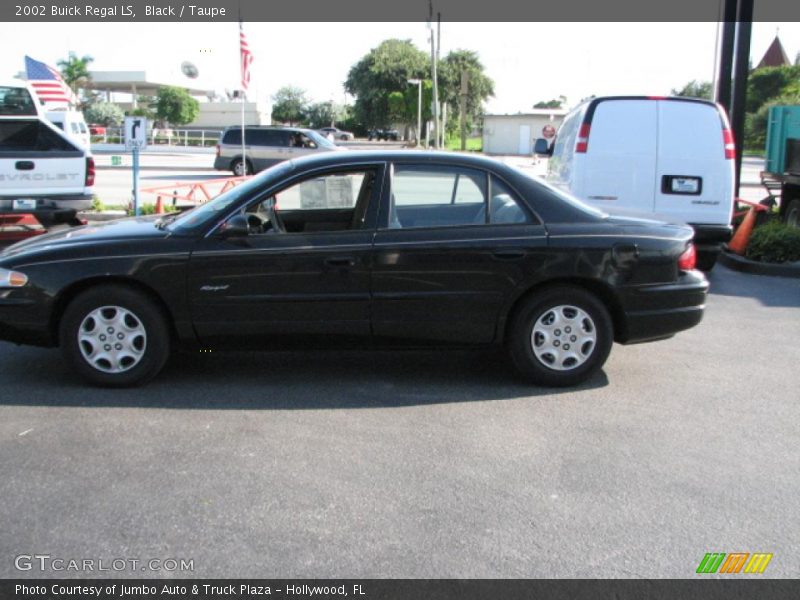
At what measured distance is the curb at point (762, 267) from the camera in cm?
1048

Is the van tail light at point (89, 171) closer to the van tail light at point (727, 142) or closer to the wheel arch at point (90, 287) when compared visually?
the wheel arch at point (90, 287)

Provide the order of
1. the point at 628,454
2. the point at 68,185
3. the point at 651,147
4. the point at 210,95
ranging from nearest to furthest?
the point at 628,454 < the point at 651,147 < the point at 68,185 < the point at 210,95

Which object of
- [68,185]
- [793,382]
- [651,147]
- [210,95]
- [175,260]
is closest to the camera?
[175,260]

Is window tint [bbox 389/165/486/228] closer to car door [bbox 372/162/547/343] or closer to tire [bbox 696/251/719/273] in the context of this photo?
car door [bbox 372/162/547/343]

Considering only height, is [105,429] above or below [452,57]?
below

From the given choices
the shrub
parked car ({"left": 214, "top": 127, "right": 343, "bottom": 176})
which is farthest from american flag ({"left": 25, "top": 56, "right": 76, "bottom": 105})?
the shrub

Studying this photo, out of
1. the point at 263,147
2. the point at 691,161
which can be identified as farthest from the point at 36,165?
the point at 263,147

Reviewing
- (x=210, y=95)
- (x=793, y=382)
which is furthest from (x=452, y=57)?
(x=793, y=382)

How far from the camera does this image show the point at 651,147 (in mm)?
9609

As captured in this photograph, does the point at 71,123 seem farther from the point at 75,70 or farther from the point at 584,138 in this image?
the point at 75,70

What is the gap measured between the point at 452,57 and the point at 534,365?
228 feet

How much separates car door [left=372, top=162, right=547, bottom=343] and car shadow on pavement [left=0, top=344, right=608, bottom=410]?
0.39 m

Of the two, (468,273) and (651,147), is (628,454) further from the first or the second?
(651,147)

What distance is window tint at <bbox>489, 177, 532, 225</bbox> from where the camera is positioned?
579 centimetres
